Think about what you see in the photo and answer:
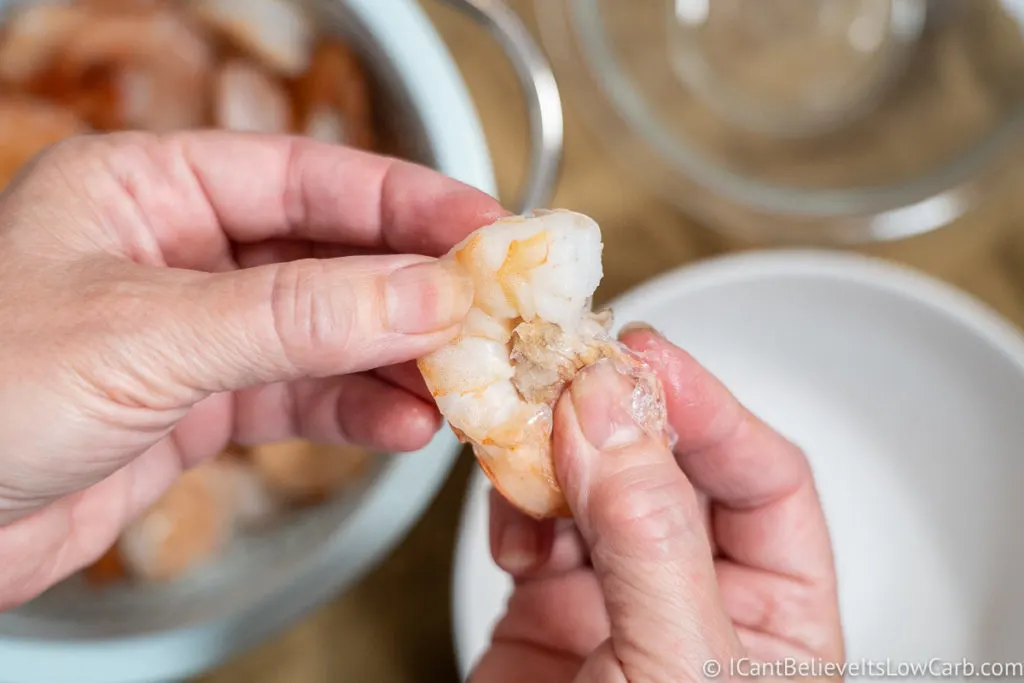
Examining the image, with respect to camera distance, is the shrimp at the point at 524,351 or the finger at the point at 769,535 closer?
the shrimp at the point at 524,351

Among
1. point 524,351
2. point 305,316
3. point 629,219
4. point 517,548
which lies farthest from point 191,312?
point 629,219

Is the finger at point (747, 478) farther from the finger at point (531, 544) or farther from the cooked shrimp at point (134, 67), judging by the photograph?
the cooked shrimp at point (134, 67)

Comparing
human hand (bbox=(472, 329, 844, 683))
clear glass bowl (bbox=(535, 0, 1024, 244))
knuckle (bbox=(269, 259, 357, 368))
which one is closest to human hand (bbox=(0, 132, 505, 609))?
knuckle (bbox=(269, 259, 357, 368))

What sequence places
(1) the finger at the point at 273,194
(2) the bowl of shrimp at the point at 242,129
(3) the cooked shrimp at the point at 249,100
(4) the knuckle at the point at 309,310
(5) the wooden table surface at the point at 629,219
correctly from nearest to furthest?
(4) the knuckle at the point at 309,310, (1) the finger at the point at 273,194, (2) the bowl of shrimp at the point at 242,129, (3) the cooked shrimp at the point at 249,100, (5) the wooden table surface at the point at 629,219

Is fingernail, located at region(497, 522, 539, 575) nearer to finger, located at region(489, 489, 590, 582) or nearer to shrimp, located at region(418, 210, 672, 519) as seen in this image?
finger, located at region(489, 489, 590, 582)

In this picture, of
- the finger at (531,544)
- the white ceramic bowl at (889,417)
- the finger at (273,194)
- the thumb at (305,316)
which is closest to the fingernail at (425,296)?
the thumb at (305,316)

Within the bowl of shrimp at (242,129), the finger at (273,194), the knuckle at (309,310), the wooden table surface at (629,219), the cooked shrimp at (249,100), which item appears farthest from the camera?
the wooden table surface at (629,219)

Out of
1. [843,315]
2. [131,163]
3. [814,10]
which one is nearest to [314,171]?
[131,163]

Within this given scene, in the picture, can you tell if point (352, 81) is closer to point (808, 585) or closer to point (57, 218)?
point (57, 218)
